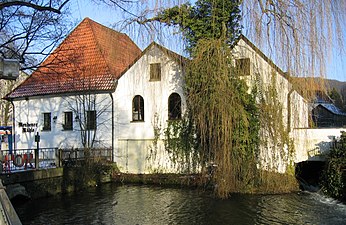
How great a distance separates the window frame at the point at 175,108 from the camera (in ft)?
57.6

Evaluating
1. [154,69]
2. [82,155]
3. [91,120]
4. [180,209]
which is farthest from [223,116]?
[91,120]

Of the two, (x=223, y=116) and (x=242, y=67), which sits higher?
→ (x=242, y=67)

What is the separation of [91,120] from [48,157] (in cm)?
308

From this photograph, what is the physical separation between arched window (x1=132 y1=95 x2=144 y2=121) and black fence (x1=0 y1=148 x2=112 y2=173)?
227 centimetres

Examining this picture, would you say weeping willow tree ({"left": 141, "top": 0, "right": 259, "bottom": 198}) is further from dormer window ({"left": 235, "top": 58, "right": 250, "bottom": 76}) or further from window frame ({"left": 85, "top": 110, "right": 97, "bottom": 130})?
window frame ({"left": 85, "top": 110, "right": 97, "bottom": 130})

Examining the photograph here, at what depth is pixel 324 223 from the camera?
9.44 metres

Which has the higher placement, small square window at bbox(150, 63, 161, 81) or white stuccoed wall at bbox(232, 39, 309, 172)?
small square window at bbox(150, 63, 161, 81)

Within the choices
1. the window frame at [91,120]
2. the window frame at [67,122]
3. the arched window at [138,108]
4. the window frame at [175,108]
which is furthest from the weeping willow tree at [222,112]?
the window frame at [67,122]

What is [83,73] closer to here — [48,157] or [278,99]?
[48,157]

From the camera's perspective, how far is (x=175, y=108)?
→ 1772 centimetres

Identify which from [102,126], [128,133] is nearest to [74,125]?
[102,126]

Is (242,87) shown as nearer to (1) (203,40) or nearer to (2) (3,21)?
(1) (203,40)

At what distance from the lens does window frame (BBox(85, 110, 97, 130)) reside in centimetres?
1938

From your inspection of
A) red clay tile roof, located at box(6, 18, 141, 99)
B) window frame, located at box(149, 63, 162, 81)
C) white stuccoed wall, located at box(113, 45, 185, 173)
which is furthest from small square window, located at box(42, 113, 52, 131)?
window frame, located at box(149, 63, 162, 81)
